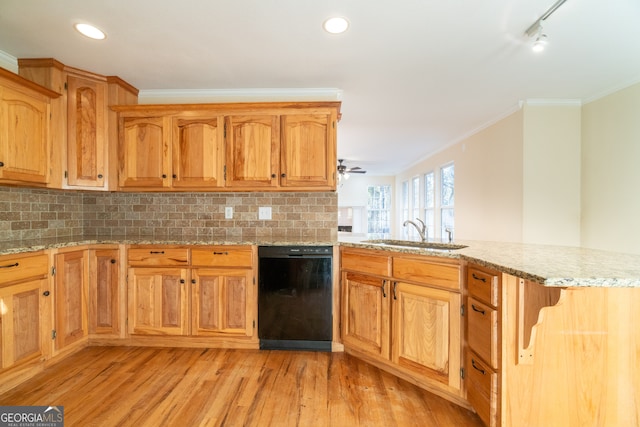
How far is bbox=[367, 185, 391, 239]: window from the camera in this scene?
351 inches

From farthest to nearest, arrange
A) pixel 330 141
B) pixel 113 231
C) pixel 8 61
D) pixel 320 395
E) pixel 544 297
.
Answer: pixel 113 231, pixel 330 141, pixel 8 61, pixel 320 395, pixel 544 297

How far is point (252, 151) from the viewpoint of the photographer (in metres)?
2.65

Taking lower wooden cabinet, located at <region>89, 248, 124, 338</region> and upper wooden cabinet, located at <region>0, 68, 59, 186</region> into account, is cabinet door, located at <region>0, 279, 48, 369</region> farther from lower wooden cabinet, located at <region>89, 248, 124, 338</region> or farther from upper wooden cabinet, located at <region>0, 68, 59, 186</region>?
upper wooden cabinet, located at <region>0, 68, 59, 186</region>

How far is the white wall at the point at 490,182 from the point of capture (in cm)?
329

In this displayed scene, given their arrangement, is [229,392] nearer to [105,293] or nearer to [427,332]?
[427,332]

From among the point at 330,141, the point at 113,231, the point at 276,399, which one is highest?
the point at 330,141

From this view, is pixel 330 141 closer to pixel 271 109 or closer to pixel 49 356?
pixel 271 109

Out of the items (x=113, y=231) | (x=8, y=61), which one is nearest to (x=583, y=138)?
(x=113, y=231)

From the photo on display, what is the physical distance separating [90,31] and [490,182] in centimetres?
425

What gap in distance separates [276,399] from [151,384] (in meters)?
0.87

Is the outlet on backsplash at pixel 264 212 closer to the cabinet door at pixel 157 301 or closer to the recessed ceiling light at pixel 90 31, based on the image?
the cabinet door at pixel 157 301

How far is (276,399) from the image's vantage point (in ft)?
5.91

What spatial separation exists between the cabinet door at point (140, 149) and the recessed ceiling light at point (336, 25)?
5.60 ft

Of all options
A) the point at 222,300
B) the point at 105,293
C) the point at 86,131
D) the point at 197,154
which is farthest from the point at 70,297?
the point at 197,154
